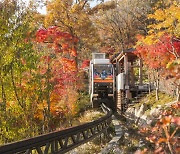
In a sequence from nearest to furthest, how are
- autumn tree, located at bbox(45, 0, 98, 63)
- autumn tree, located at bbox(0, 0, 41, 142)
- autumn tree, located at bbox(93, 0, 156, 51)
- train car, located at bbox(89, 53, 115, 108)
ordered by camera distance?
autumn tree, located at bbox(0, 0, 41, 142) → train car, located at bbox(89, 53, 115, 108) → autumn tree, located at bbox(45, 0, 98, 63) → autumn tree, located at bbox(93, 0, 156, 51)

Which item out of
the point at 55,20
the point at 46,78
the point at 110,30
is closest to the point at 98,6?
the point at 55,20

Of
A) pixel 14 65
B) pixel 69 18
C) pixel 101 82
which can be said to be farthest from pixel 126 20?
pixel 14 65

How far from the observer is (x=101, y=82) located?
25047 mm

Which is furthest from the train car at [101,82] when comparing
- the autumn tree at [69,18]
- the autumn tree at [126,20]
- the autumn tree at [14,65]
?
the autumn tree at [14,65]

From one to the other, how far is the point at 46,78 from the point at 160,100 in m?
7.72

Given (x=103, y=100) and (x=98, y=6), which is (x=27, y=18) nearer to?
(x=103, y=100)

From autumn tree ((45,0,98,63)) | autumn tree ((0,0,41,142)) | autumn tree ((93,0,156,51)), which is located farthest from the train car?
autumn tree ((0,0,41,142))

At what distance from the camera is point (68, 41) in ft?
84.6

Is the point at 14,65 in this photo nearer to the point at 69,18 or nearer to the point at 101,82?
the point at 101,82

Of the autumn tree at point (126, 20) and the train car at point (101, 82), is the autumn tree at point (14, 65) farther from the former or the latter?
the autumn tree at point (126, 20)

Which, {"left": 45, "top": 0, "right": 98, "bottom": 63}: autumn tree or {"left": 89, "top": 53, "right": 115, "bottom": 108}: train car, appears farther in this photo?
{"left": 45, "top": 0, "right": 98, "bottom": 63}: autumn tree

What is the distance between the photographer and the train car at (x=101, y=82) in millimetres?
24797

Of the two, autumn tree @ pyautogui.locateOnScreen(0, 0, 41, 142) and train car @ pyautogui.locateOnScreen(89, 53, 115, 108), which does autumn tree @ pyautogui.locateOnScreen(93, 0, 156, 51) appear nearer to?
train car @ pyautogui.locateOnScreen(89, 53, 115, 108)

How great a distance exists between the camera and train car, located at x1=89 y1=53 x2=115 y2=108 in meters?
24.8
